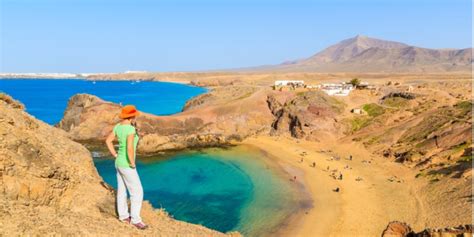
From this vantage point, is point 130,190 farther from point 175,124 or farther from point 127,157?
point 175,124

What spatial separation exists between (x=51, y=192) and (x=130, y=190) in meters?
3.37

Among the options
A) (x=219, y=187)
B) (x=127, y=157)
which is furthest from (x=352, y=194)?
(x=127, y=157)

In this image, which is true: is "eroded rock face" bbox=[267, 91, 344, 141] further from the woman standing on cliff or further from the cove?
the woman standing on cliff

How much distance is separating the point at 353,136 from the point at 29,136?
4914 centimetres

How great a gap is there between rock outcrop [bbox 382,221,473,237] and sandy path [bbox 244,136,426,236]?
1.43 metres

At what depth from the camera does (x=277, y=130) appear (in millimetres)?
61812

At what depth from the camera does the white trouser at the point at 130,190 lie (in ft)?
33.8

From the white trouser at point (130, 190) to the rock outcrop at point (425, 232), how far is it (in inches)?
609

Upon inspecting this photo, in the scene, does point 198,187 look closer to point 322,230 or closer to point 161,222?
point 322,230

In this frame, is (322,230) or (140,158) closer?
(322,230)

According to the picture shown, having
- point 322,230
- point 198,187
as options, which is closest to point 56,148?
point 322,230

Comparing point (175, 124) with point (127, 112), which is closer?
point (127, 112)

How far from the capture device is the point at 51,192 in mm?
12102

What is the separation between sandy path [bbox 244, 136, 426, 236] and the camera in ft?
92.3
